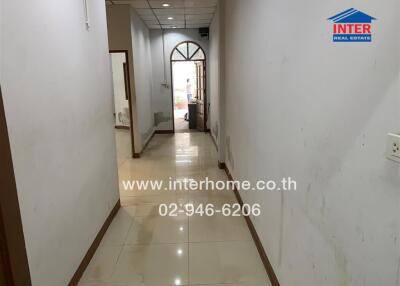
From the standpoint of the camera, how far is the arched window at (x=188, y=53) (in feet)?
27.4

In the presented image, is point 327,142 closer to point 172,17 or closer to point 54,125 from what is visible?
point 54,125

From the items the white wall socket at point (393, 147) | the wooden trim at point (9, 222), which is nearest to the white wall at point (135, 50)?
the wooden trim at point (9, 222)

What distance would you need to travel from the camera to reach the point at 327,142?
1303 millimetres

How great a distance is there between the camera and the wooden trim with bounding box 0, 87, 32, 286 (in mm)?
1426

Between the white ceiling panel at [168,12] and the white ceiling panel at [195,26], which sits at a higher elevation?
the white ceiling panel at [195,26]

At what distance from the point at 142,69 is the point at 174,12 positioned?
1373 millimetres

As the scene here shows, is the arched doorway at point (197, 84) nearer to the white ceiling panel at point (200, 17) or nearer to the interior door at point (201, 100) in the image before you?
the interior door at point (201, 100)

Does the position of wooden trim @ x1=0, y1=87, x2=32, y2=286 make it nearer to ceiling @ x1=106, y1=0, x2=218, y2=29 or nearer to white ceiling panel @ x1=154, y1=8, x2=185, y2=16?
ceiling @ x1=106, y1=0, x2=218, y2=29

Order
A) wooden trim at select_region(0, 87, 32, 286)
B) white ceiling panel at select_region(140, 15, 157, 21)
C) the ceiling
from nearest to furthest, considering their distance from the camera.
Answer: wooden trim at select_region(0, 87, 32, 286) → the ceiling → white ceiling panel at select_region(140, 15, 157, 21)

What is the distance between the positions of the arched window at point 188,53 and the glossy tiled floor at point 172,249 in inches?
207

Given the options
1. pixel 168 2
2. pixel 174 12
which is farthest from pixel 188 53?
pixel 168 2

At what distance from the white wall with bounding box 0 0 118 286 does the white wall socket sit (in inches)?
64.9

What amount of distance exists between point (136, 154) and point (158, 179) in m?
1.51

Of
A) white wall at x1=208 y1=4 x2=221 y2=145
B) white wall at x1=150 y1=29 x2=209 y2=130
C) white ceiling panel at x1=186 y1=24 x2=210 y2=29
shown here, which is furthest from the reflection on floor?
white ceiling panel at x1=186 y1=24 x2=210 y2=29
